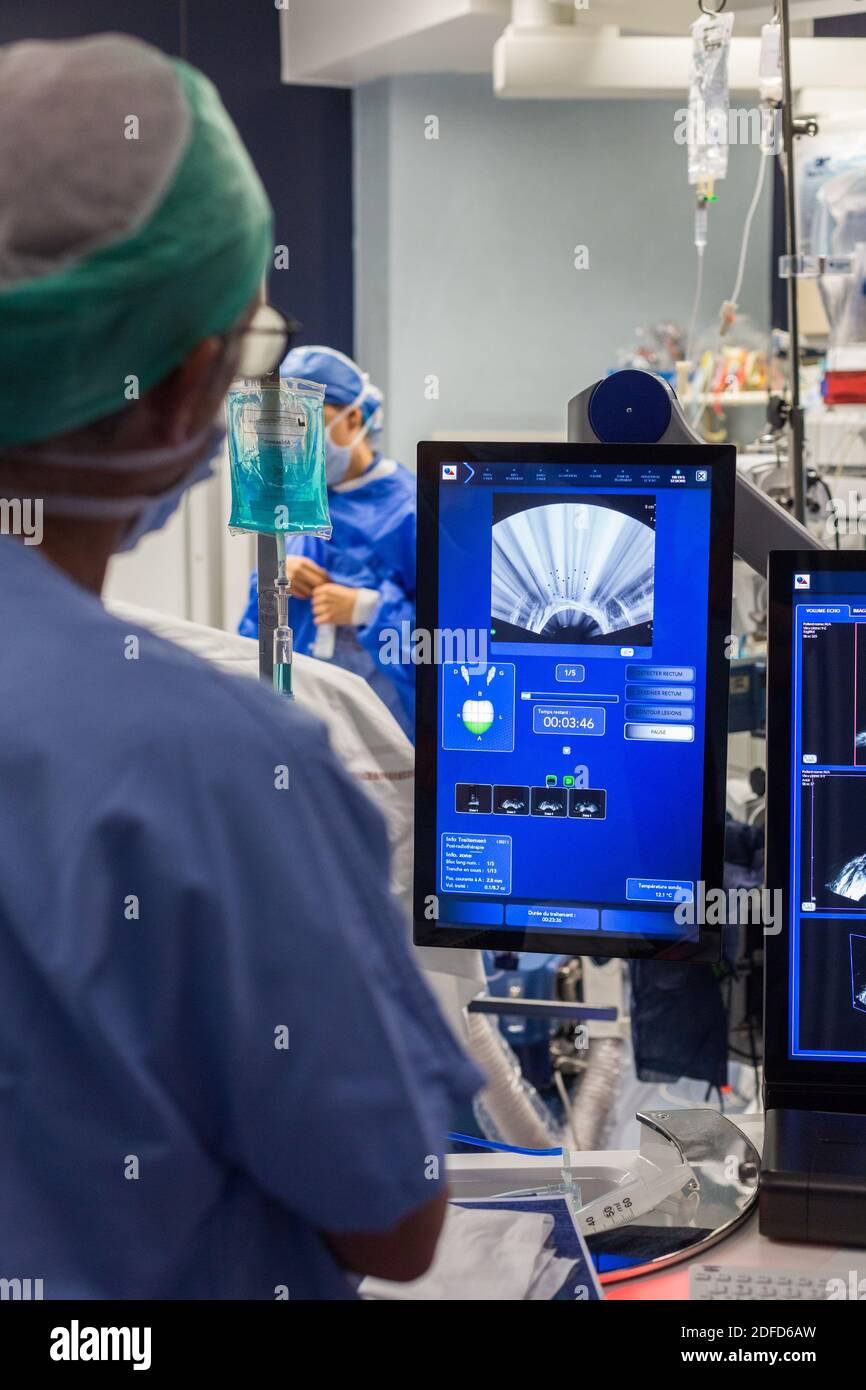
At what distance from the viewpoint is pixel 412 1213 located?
26.2 inches

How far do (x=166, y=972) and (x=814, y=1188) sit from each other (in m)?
0.68

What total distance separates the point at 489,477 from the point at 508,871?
345mm

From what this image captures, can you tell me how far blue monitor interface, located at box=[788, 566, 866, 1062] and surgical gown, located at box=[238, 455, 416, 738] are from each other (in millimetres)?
2200

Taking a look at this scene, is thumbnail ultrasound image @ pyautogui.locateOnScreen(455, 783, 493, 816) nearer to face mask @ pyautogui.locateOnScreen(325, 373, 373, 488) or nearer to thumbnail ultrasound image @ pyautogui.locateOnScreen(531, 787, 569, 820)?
thumbnail ultrasound image @ pyautogui.locateOnScreen(531, 787, 569, 820)

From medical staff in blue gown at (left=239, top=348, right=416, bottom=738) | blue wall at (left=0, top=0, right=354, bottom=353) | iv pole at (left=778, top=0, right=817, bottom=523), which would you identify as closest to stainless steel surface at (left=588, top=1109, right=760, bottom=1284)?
iv pole at (left=778, top=0, right=817, bottom=523)

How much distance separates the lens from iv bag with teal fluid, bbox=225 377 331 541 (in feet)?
4.58

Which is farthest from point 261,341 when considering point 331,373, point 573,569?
point 331,373

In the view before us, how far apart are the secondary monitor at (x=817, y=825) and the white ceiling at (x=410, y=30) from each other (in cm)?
279

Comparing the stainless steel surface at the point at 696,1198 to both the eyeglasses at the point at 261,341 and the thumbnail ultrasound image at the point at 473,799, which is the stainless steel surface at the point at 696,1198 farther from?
the eyeglasses at the point at 261,341

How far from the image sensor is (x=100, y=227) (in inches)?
25.1

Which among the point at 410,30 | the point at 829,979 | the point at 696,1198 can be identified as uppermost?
the point at 410,30

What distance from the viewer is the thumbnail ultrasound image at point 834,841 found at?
1.13 metres

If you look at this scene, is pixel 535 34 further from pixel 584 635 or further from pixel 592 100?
pixel 584 635

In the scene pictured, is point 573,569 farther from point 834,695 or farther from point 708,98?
point 708,98
